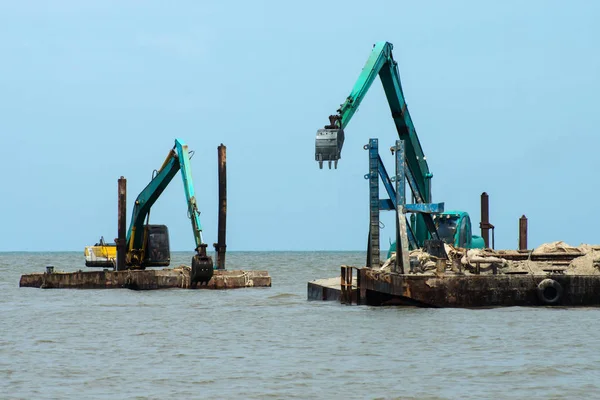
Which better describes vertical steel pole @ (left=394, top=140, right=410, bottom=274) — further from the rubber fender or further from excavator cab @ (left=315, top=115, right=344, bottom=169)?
the rubber fender

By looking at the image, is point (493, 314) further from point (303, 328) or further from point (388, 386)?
point (388, 386)

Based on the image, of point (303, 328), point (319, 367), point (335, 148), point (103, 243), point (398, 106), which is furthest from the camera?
point (103, 243)

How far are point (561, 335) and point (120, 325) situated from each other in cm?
1051

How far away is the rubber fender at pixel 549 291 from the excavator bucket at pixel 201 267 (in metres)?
15.0

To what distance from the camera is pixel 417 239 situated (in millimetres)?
34219

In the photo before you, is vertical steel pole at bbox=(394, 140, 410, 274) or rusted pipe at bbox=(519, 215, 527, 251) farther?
rusted pipe at bbox=(519, 215, 527, 251)

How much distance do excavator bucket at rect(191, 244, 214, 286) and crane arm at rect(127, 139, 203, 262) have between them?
87 centimetres

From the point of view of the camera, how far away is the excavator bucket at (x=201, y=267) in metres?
38.3

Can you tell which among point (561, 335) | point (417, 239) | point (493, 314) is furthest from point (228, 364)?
point (417, 239)

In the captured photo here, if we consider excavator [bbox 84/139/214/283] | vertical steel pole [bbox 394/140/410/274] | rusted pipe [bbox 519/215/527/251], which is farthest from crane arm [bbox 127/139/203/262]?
vertical steel pole [bbox 394/140/410/274]

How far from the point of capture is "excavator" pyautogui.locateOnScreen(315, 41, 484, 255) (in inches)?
1227

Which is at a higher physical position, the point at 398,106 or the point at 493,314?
the point at 398,106

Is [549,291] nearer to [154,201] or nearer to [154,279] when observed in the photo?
[154,279]

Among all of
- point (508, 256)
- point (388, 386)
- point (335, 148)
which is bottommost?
point (388, 386)
